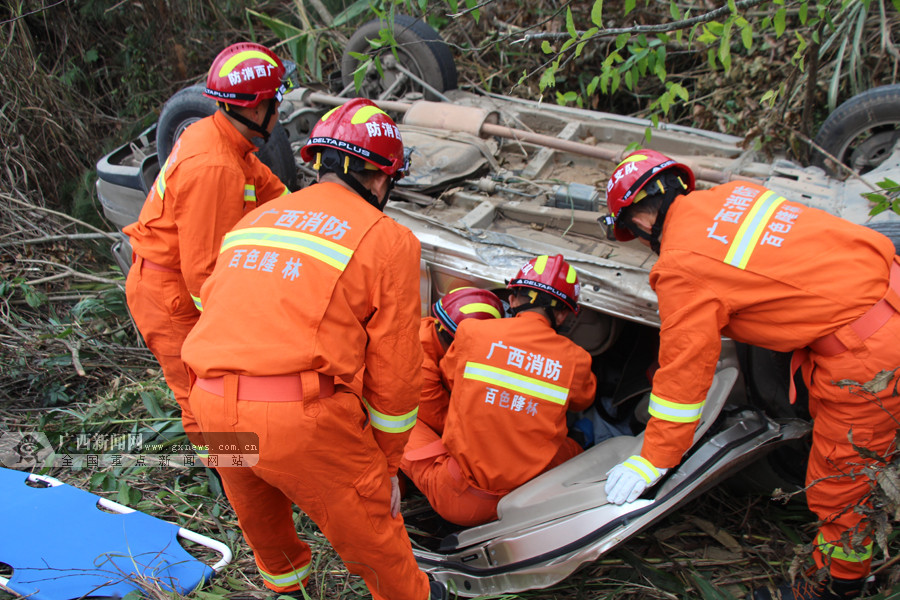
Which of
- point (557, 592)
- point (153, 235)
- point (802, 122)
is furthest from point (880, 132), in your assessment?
point (153, 235)

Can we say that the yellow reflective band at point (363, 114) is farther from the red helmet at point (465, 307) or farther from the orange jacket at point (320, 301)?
the red helmet at point (465, 307)

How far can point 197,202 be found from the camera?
2676 mm

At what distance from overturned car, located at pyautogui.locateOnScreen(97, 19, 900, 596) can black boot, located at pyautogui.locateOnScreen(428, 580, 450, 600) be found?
0.07 m

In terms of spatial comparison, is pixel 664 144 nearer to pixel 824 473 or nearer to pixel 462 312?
pixel 462 312

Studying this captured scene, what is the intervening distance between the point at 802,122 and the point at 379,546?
132 inches

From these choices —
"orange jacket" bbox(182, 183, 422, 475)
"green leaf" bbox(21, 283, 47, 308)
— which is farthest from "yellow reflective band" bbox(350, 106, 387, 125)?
"green leaf" bbox(21, 283, 47, 308)

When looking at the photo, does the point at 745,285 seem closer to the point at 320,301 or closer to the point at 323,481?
the point at 320,301

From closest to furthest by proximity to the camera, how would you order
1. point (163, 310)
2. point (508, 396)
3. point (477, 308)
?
point (508, 396)
point (163, 310)
point (477, 308)

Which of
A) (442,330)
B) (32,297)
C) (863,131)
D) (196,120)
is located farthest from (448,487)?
(32,297)

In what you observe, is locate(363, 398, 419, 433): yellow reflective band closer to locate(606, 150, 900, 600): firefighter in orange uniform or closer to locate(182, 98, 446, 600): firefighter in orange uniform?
locate(182, 98, 446, 600): firefighter in orange uniform

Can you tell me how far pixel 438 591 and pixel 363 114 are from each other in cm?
190

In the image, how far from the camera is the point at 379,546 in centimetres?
214

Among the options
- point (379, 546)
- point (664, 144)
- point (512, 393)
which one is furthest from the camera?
point (664, 144)

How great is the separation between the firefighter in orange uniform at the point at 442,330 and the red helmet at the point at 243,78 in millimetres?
1289
